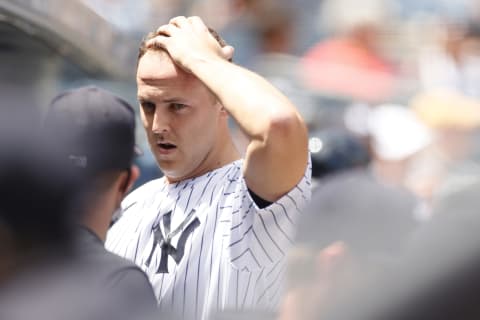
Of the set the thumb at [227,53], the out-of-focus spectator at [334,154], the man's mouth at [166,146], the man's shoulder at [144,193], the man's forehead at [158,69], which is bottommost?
the man's shoulder at [144,193]

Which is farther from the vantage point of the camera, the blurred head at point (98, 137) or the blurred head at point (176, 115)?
the blurred head at point (176, 115)

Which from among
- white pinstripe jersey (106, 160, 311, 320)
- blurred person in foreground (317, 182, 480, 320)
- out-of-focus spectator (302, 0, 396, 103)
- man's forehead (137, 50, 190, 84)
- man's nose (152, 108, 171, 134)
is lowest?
blurred person in foreground (317, 182, 480, 320)

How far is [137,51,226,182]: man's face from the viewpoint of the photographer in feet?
9.25

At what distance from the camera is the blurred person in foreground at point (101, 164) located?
2.08 meters

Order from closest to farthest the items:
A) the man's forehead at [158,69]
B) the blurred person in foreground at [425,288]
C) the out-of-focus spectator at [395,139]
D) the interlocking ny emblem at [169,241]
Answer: the blurred person in foreground at [425,288] < the interlocking ny emblem at [169,241] < the man's forehead at [158,69] < the out-of-focus spectator at [395,139]

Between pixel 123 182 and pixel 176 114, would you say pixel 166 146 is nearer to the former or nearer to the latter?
pixel 176 114

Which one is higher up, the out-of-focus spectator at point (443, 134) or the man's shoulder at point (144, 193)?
the out-of-focus spectator at point (443, 134)

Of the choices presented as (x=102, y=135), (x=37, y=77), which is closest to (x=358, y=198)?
(x=102, y=135)

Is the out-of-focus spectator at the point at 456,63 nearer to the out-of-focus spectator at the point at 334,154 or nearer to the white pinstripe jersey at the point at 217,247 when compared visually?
the out-of-focus spectator at the point at 334,154

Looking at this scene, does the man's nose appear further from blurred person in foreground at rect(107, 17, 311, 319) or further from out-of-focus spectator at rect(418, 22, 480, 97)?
out-of-focus spectator at rect(418, 22, 480, 97)

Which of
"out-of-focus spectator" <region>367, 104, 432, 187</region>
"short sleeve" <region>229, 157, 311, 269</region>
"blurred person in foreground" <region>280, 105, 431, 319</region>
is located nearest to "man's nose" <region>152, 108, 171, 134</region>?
"short sleeve" <region>229, 157, 311, 269</region>

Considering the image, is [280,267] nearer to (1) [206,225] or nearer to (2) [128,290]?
(1) [206,225]

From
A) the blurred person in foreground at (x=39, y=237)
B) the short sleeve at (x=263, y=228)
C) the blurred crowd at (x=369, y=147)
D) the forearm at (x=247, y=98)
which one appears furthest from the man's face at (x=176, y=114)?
the blurred person in foreground at (x=39, y=237)

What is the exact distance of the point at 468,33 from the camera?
610 centimetres
